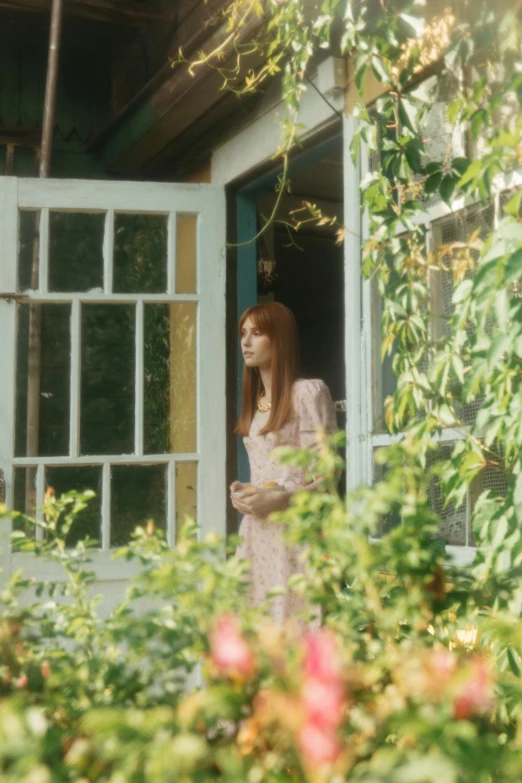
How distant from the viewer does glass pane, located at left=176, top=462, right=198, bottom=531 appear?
360 cm

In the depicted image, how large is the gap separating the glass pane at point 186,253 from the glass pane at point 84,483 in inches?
32.6

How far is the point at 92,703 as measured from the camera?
4.17 ft

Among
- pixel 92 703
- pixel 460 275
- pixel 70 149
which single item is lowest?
pixel 92 703

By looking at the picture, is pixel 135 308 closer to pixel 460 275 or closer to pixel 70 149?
pixel 70 149

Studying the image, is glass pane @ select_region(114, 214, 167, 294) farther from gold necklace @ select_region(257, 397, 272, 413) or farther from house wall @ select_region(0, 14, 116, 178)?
house wall @ select_region(0, 14, 116, 178)

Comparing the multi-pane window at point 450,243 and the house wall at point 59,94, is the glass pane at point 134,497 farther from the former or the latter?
the house wall at point 59,94

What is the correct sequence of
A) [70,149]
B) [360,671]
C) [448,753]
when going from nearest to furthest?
[448,753] → [360,671] → [70,149]

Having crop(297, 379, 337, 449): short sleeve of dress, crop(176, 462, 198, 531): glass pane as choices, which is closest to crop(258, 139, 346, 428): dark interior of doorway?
crop(176, 462, 198, 531): glass pane

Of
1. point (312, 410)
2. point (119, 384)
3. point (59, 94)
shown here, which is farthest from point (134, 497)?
point (59, 94)

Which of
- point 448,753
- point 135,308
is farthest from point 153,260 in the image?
point 448,753

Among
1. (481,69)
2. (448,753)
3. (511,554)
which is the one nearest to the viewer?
(448,753)

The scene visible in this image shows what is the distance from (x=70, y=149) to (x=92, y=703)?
3.85 meters

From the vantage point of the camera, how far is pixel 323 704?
38.0 inches

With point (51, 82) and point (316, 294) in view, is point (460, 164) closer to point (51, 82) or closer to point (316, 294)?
point (51, 82)
